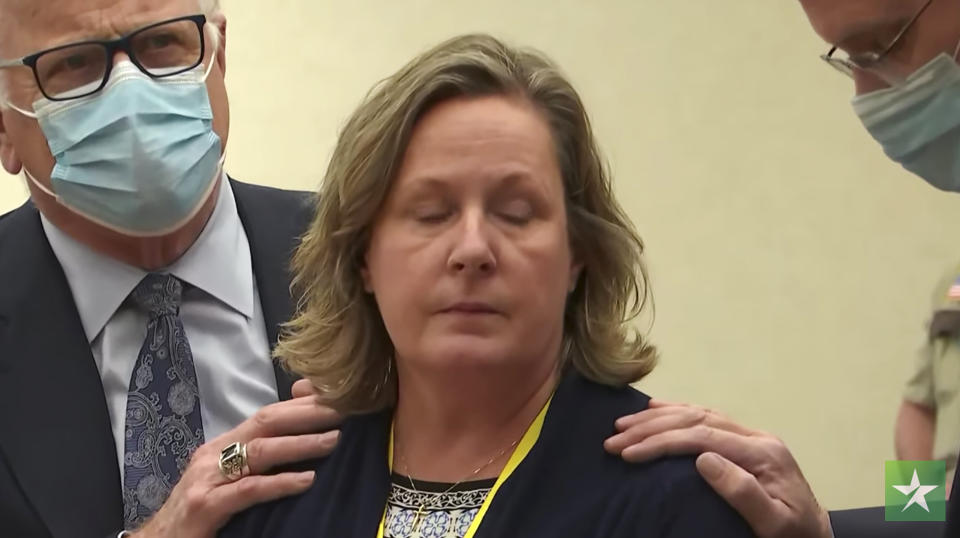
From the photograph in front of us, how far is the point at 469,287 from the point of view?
1411 mm

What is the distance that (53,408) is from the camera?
6.26 ft

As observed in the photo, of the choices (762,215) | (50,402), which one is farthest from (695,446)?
(762,215)

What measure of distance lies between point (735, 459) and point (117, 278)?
112 centimetres

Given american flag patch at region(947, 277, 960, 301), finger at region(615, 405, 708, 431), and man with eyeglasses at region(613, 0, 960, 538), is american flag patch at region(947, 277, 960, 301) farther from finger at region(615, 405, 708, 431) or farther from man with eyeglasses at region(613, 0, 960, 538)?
finger at region(615, 405, 708, 431)

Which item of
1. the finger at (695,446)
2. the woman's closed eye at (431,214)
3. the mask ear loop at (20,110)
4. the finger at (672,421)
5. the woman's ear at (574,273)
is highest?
the mask ear loop at (20,110)

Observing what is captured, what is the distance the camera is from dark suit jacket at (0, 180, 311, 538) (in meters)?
1.83

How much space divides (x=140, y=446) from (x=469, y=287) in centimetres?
80

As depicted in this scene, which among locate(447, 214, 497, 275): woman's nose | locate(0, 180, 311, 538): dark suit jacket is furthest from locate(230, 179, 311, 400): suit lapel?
locate(447, 214, 497, 275): woman's nose

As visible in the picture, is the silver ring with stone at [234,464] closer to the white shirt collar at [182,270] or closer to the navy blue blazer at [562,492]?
the navy blue blazer at [562,492]

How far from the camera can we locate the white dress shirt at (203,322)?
2.00 meters

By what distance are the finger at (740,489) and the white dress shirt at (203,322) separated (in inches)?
35.9

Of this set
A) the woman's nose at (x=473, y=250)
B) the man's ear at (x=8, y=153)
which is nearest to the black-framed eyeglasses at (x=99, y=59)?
the man's ear at (x=8, y=153)

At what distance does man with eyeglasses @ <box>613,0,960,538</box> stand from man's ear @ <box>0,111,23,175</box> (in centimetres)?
123

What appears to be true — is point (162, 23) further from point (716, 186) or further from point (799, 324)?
point (799, 324)
